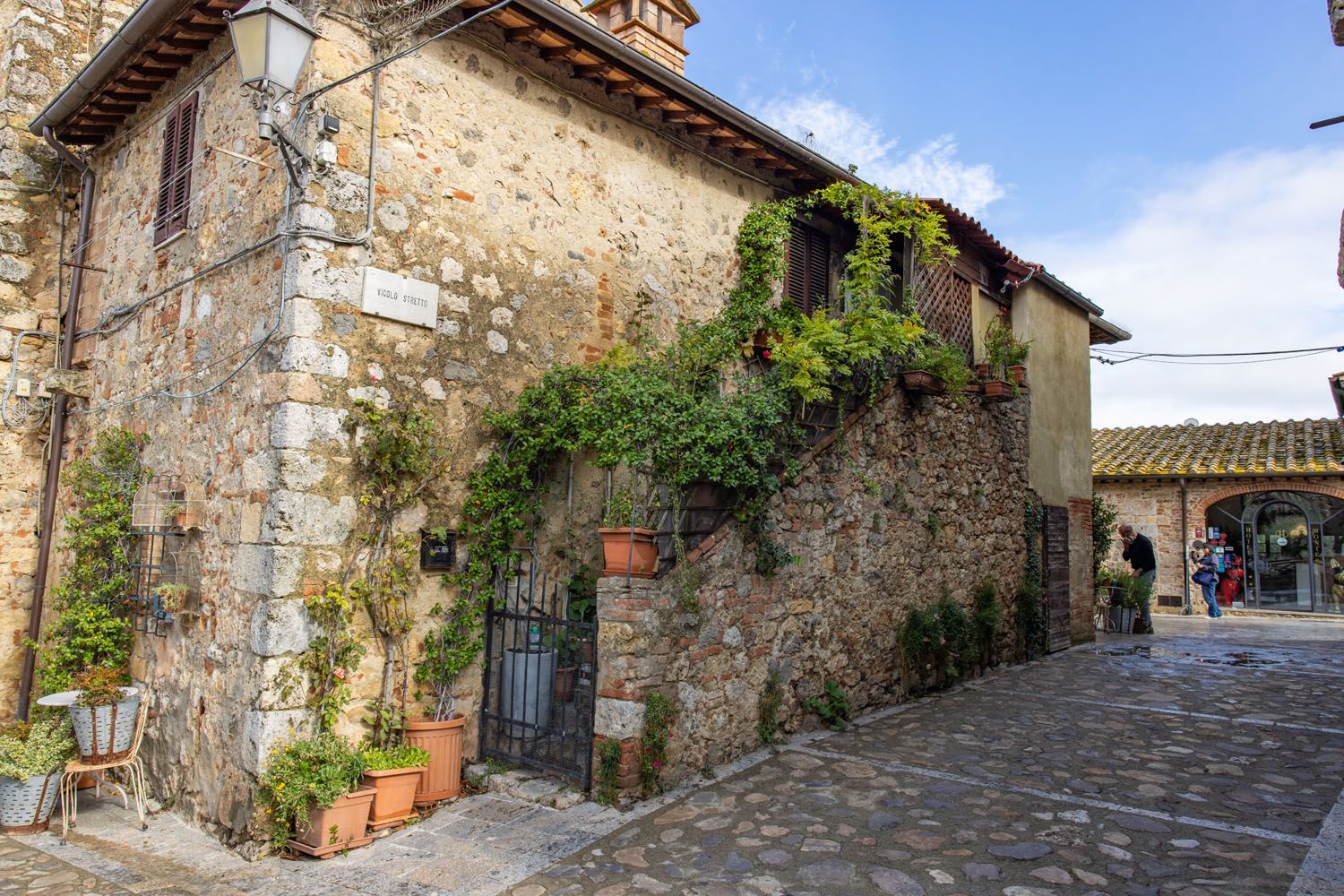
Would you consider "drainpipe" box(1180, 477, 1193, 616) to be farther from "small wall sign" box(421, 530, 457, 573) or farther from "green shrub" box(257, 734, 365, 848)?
"green shrub" box(257, 734, 365, 848)

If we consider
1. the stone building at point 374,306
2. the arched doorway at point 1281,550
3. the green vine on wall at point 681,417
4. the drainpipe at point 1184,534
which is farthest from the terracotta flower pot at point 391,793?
the arched doorway at point 1281,550

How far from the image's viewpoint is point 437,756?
5383mm

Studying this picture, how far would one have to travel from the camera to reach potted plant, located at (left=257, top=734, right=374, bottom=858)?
15.3 ft

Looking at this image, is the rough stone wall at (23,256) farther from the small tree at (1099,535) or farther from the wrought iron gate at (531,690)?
the small tree at (1099,535)

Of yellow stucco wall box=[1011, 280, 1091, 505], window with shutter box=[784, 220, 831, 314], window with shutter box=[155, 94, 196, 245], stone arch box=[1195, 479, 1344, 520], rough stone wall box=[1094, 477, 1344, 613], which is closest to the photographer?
window with shutter box=[155, 94, 196, 245]

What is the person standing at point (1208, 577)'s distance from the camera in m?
16.6

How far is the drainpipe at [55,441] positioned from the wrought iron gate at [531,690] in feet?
14.7

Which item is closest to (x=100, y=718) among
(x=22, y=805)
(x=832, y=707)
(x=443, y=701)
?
(x=22, y=805)

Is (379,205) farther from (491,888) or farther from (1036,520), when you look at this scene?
(1036,520)

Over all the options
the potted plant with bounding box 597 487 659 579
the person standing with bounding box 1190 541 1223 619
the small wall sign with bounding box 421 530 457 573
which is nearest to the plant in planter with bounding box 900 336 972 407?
the potted plant with bounding box 597 487 659 579

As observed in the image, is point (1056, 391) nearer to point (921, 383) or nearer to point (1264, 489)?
point (921, 383)

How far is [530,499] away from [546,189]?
94.6 inches

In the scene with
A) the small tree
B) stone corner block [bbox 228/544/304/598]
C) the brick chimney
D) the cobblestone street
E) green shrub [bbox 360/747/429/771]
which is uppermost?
the brick chimney

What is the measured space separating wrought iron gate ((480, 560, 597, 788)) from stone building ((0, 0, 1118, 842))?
20 centimetres
